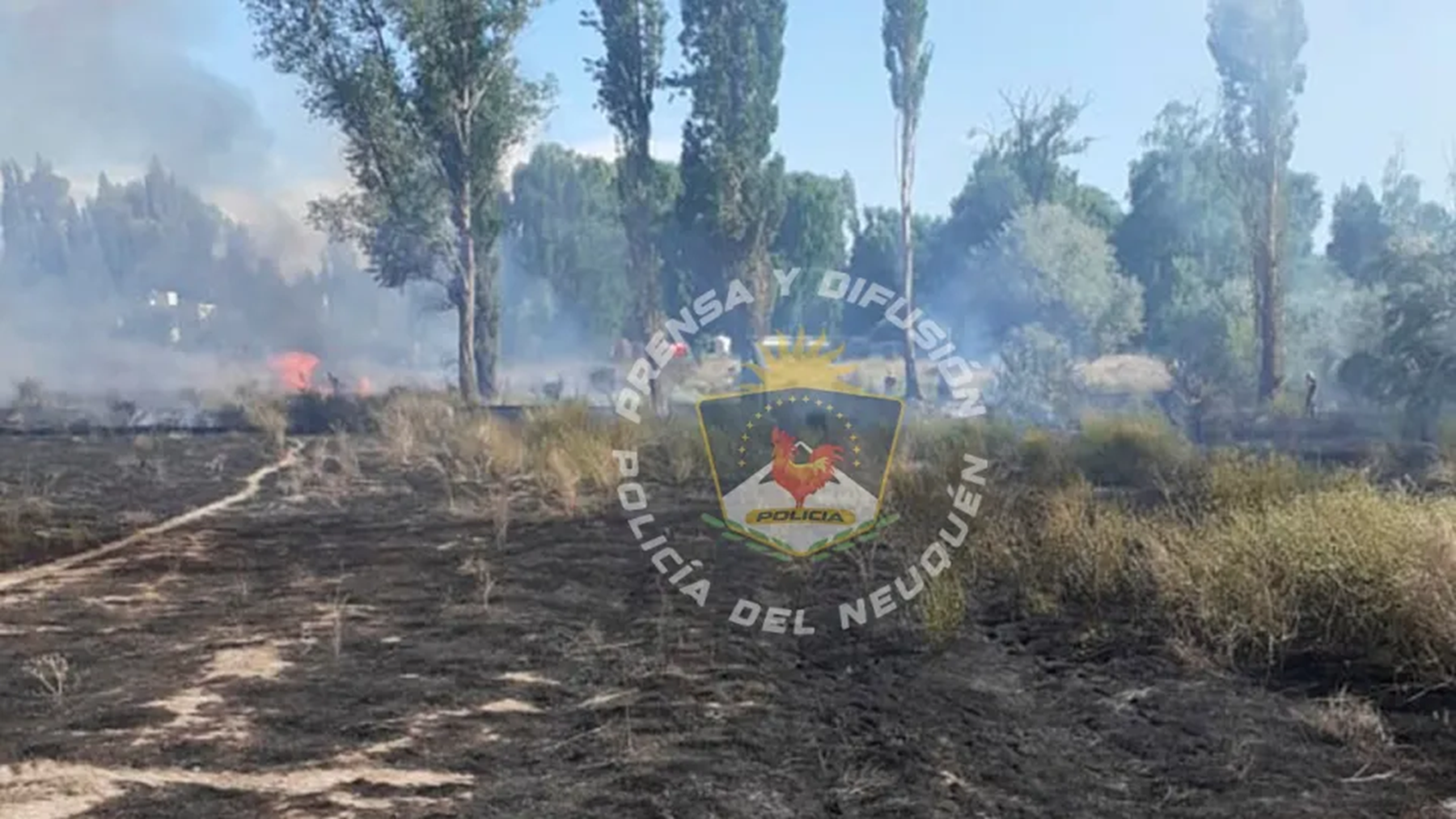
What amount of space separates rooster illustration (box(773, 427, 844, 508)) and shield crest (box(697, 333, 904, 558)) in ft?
0.05

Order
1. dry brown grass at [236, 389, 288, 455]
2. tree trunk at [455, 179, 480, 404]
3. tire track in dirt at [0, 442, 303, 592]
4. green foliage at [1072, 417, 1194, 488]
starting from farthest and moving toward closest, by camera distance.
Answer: tree trunk at [455, 179, 480, 404] < dry brown grass at [236, 389, 288, 455] < green foliage at [1072, 417, 1194, 488] < tire track in dirt at [0, 442, 303, 592]

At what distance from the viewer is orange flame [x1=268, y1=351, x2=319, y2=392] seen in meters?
36.5

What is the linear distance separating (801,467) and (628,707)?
277 inches

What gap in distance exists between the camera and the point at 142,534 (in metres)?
9.14

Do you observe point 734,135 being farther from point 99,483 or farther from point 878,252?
point 878,252

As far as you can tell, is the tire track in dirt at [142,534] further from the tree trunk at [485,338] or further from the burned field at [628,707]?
the tree trunk at [485,338]

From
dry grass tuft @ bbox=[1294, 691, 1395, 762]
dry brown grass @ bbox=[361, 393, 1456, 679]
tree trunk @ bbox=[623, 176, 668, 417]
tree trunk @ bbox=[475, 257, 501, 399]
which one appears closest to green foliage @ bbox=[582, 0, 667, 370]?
tree trunk @ bbox=[623, 176, 668, 417]

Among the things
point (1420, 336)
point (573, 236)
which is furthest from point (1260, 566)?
point (573, 236)

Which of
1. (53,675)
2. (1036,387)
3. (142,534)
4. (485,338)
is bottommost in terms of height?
(53,675)

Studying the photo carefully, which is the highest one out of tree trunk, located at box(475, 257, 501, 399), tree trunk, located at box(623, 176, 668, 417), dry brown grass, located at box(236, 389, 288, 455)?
tree trunk, located at box(623, 176, 668, 417)

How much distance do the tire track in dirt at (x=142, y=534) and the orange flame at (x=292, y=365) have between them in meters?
22.5

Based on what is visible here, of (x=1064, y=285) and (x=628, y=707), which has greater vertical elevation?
(x=1064, y=285)

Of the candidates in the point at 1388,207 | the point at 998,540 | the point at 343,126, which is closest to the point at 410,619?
the point at 998,540

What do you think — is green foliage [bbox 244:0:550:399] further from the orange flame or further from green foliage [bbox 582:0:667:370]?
the orange flame
